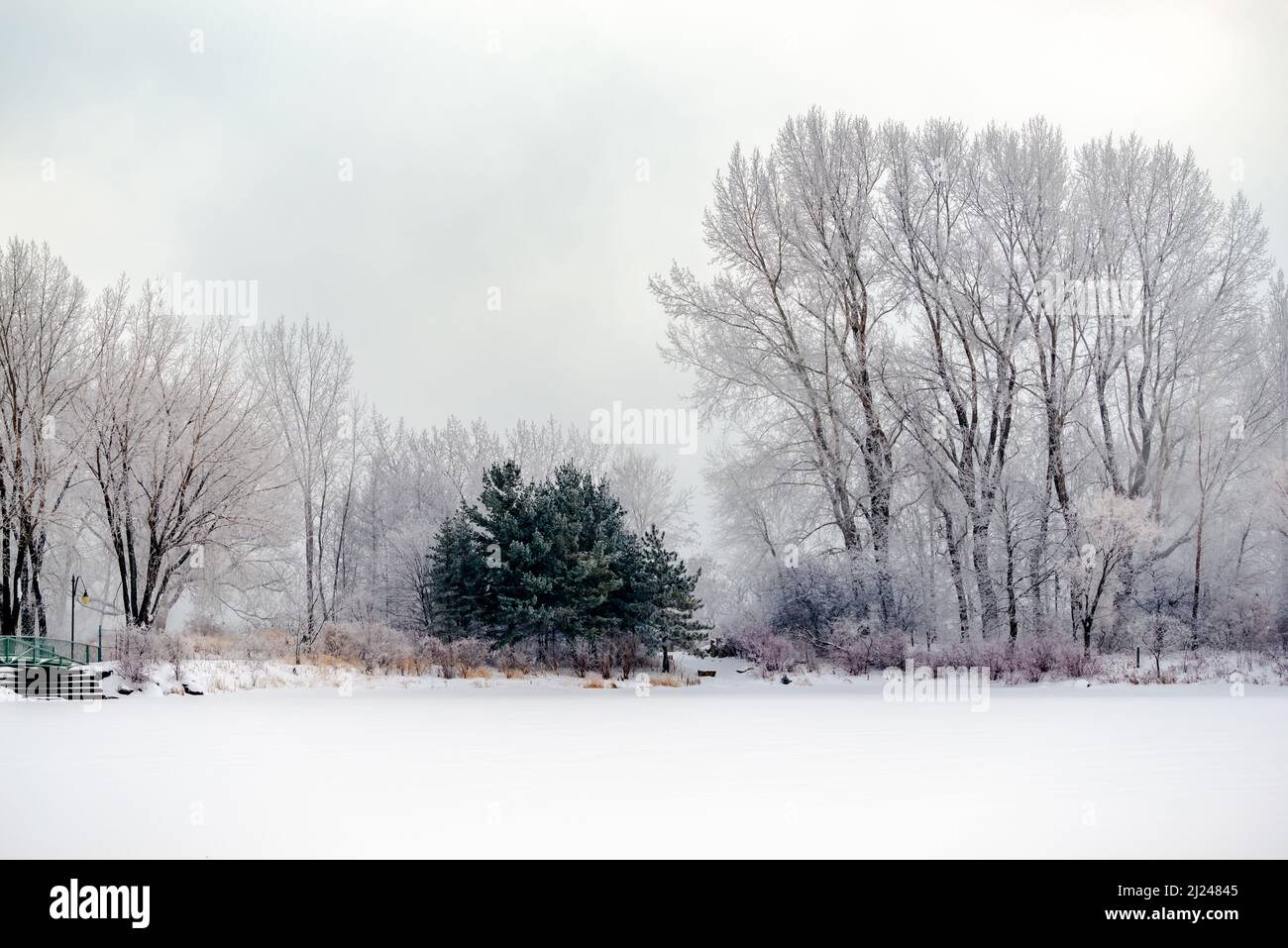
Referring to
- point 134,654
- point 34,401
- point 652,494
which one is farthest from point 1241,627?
point 34,401

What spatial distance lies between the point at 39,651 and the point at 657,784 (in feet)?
61.8

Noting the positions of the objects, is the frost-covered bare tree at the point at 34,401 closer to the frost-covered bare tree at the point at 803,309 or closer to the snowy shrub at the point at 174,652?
the snowy shrub at the point at 174,652

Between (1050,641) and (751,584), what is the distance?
31.0 ft

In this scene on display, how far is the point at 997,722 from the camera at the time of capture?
530 inches

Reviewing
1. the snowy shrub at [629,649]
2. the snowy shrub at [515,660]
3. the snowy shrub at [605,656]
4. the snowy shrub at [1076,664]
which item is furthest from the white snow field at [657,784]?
the snowy shrub at [629,649]

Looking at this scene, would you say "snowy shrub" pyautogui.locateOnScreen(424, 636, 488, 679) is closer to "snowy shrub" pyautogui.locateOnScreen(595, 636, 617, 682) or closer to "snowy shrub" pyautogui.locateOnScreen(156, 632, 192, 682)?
"snowy shrub" pyautogui.locateOnScreen(595, 636, 617, 682)

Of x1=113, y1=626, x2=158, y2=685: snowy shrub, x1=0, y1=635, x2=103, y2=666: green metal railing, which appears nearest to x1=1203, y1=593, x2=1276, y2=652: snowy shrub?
x1=113, y1=626, x2=158, y2=685: snowy shrub

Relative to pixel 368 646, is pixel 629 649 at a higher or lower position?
lower

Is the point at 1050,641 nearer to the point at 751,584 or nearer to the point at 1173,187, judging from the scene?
the point at 751,584

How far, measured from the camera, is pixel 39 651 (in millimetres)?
21922

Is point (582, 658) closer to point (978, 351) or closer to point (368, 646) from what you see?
point (368, 646)

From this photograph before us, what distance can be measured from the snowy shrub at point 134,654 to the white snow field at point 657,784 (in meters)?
5.48

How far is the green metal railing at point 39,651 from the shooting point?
21.7 metres

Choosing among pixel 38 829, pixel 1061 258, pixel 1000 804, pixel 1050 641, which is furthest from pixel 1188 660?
pixel 38 829
